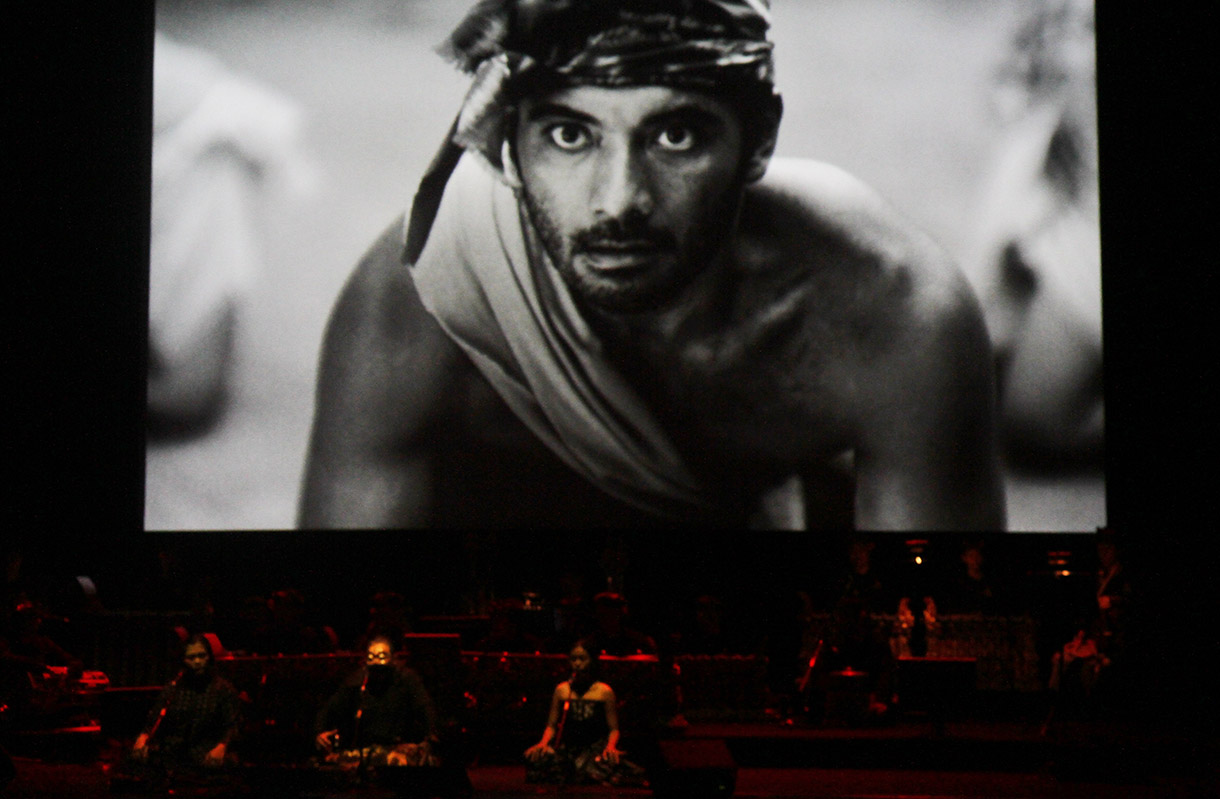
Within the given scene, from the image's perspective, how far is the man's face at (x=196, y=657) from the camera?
27.4ft

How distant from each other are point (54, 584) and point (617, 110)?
5425 millimetres

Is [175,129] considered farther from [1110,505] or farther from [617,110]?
[1110,505]

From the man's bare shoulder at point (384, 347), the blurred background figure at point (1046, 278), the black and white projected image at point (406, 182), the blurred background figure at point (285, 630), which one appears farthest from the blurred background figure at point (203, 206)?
the blurred background figure at point (1046, 278)

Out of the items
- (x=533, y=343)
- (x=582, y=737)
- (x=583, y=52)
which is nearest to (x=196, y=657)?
(x=582, y=737)

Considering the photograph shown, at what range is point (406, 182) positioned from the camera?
11.7 m

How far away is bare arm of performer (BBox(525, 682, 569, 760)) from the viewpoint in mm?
8704

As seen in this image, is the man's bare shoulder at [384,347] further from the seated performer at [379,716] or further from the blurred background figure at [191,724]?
the blurred background figure at [191,724]

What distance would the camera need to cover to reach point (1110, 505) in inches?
455

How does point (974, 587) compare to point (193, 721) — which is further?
point (974, 587)

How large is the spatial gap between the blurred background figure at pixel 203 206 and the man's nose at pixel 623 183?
6.93 ft

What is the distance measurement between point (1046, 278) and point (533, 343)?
143 inches

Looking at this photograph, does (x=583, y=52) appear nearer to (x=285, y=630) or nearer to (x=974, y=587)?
(x=285, y=630)

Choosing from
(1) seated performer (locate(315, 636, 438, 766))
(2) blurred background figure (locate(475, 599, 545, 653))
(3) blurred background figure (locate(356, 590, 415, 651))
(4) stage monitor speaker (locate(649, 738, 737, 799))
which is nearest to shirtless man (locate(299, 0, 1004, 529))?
(2) blurred background figure (locate(475, 599, 545, 653))

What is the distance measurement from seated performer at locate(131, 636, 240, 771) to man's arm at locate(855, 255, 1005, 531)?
474 cm
